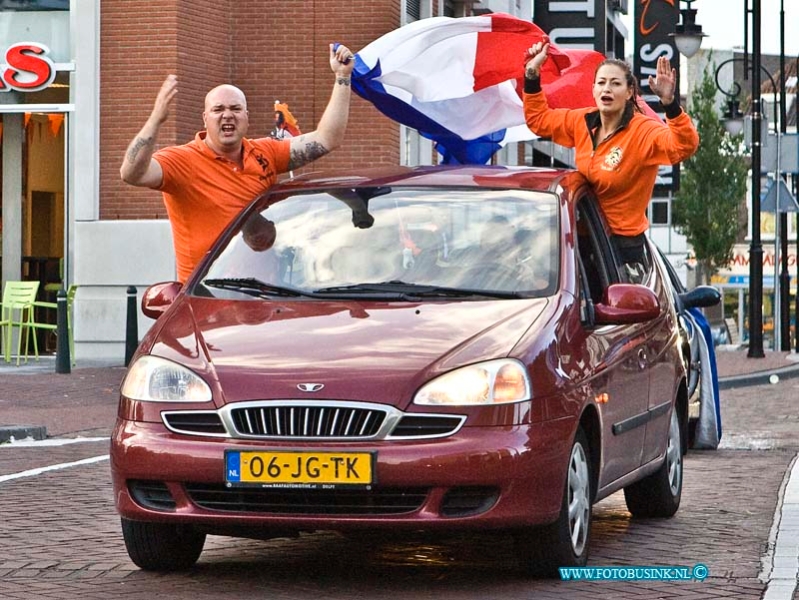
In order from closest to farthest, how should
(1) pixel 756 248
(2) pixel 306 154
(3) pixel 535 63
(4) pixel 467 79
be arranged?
(2) pixel 306 154, (3) pixel 535 63, (4) pixel 467 79, (1) pixel 756 248

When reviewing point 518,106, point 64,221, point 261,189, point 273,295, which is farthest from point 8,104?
point 273,295

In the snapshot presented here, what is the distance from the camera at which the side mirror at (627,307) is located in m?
7.36

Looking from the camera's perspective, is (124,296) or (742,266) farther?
(742,266)

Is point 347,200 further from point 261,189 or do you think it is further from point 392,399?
point 392,399

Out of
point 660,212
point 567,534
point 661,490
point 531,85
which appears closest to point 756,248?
point 531,85

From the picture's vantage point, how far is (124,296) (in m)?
23.6

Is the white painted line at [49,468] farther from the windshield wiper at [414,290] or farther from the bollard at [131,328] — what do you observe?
the bollard at [131,328]

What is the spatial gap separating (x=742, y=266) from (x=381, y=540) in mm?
78568

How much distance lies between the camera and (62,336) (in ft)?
65.5

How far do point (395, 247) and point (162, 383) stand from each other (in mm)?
1266

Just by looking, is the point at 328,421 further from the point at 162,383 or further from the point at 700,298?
the point at 700,298

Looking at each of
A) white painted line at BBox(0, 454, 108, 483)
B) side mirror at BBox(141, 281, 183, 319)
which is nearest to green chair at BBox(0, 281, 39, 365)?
white painted line at BBox(0, 454, 108, 483)

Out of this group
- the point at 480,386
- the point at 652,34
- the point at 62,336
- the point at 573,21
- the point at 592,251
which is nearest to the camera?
the point at 480,386

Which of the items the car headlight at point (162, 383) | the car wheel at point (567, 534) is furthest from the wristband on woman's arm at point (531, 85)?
the car headlight at point (162, 383)
